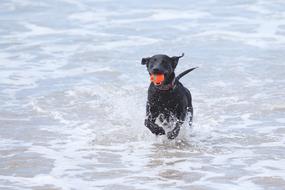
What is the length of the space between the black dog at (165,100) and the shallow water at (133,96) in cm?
18

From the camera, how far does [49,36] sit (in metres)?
13.5

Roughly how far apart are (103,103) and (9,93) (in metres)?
1.35

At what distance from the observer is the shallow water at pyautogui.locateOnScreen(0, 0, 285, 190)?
19.4ft

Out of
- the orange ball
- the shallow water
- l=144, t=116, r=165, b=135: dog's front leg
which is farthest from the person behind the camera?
l=144, t=116, r=165, b=135: dog's front leg

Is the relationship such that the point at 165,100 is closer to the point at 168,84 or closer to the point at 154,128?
the point at 168,84

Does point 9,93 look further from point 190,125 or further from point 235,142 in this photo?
point 235,142

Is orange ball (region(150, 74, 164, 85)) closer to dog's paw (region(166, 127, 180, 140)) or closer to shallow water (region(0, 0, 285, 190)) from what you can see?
dog's paw (region(166, 127, 180, 140))

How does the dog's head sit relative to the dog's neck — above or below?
above

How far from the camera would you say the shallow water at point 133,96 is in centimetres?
592

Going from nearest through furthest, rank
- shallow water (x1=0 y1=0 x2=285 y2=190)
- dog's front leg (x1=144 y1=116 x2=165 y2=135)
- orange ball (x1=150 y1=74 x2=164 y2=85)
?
shallow water (x1=0 y1=0 x2=285 y2=190), orange ball (x1=150 y1=74 x2=164 y2=85), dog's front leg (x1=144 y1=116 x2=165 y2=135)

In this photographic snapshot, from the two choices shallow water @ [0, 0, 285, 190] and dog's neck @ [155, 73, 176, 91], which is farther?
dog's neck @ [155, 73, 176, 91]

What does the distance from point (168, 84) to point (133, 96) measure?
2.34 m

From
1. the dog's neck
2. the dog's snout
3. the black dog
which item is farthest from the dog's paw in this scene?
the dog's snout

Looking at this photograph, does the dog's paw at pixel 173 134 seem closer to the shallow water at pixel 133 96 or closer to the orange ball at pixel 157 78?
the shallow water at pixel 133 96
